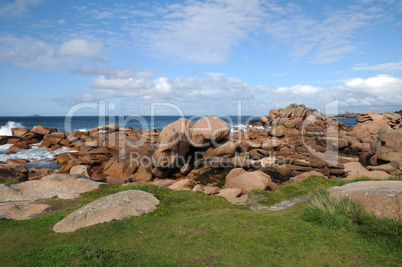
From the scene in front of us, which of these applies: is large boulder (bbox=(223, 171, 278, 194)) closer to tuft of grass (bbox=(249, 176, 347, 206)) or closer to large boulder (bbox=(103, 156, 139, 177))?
tuft of grass (bbox=(249, 176, 347, 206))

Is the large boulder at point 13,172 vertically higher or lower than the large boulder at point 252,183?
higher

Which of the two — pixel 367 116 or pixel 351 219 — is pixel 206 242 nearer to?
pixel 351 219

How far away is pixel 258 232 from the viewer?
1036cm

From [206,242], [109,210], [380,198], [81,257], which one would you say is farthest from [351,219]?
[109,210]

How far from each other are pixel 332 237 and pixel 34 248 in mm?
11409

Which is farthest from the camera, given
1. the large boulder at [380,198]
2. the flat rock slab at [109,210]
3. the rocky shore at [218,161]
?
the rocky shore at [218,161]

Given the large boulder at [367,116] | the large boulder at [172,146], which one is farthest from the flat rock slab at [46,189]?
the large boulder at [367,116]

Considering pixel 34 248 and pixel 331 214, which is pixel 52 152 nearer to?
pixel 34 248

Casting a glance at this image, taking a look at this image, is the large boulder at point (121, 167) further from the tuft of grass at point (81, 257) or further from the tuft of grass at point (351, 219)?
the tuft of grass at point (351, 219)

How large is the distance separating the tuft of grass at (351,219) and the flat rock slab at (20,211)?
14222 millimetres

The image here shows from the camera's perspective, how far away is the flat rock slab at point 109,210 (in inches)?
448

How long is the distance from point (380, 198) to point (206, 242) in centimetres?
783

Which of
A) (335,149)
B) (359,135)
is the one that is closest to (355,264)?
(335,149)

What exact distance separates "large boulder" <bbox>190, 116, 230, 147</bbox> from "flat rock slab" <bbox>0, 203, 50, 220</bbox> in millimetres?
24316
